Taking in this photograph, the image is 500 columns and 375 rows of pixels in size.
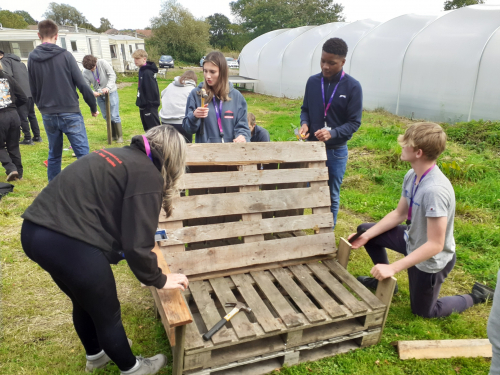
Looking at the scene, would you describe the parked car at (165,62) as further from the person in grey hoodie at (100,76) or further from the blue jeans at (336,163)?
the blue jeans at (336,163)

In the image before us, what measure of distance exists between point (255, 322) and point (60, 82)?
4.32 metres

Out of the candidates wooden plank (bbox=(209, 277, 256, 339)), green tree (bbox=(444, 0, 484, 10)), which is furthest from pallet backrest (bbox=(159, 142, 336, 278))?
green tree (bbox=(444, 0, 484, 10))

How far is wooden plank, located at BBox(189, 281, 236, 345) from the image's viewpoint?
2234mm

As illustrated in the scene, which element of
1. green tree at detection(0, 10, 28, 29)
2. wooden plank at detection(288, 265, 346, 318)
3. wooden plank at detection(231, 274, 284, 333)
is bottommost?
wooden plank at detection(288, 265, 346, 318)

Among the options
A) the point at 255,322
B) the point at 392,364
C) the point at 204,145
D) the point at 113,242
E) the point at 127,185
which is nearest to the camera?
the point at 127,185

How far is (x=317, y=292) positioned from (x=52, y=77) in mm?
4511

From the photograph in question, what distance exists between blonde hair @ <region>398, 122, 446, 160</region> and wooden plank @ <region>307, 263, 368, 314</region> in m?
1.21

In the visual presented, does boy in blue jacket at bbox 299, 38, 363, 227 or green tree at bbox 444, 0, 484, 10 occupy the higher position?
green tree at bbox 444, 0, 484, 10

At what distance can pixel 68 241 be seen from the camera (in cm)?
177

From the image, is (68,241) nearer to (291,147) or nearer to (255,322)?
(255,322)

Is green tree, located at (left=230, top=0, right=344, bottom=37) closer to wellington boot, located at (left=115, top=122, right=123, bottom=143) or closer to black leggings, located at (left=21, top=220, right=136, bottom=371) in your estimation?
wellington boot, located at (left=115, top=122, right=123, bottom=143)

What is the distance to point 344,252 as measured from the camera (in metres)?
3.21

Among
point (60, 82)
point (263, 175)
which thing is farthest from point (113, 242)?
point (60, 82)

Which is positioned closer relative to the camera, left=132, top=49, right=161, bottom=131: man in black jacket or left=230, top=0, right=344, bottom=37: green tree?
left=132, top=49, right=161, bottom=131: man in black jacket
